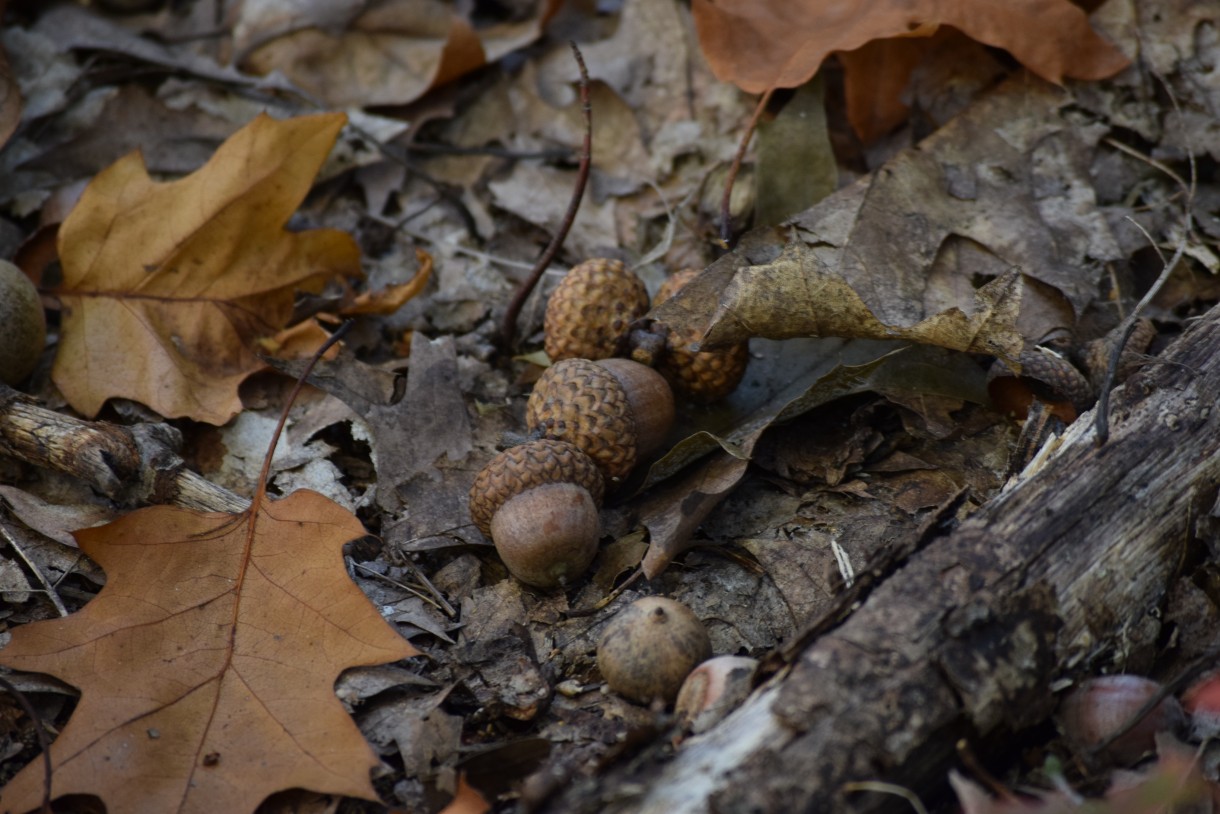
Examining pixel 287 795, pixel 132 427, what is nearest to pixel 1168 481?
pixel 287 795

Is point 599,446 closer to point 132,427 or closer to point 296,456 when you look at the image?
point 296,456

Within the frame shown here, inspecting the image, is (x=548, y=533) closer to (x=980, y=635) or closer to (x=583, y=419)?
(x=583, y=419)

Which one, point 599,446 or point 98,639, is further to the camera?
point 599,446

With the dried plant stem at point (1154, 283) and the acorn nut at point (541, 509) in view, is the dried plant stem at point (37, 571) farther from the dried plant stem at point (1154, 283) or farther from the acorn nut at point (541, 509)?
the dried plant stem at point (1154, 283)

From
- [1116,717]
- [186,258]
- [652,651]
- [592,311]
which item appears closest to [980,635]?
[1116,717]

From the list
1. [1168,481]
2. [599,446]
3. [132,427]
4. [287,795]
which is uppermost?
[1168,481]

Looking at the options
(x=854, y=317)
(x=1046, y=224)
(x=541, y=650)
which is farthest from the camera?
(x=1046, y=224)

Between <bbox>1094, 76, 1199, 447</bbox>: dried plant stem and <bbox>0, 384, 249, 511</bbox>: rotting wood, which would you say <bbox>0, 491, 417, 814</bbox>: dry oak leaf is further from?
<bbox>1094, 76, 1199, 447</bbox>: dried plant stem

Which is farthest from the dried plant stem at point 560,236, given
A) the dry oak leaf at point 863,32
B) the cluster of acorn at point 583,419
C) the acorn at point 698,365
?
the dry oak leaf at point 863,32
